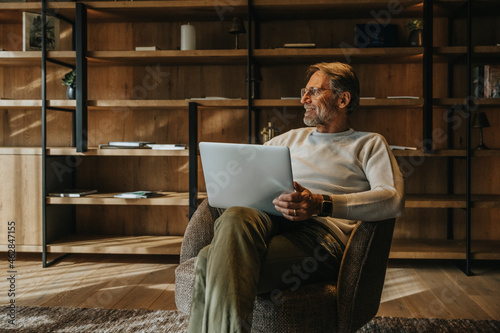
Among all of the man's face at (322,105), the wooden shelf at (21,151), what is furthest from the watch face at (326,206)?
the wooden shelf at (21,151)

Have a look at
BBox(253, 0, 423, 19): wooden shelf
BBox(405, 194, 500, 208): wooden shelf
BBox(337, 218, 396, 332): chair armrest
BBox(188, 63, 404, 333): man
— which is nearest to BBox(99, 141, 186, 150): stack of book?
BBox(253, 0, 423, 19): wooden shelf

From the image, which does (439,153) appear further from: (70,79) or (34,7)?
(34,7)

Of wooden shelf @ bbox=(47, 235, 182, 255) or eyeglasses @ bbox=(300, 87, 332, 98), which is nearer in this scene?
eyeglasses @ bbox=(300, 87, 332, 98)

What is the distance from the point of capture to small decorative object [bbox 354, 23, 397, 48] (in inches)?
116

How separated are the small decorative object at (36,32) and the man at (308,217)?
1944 mm

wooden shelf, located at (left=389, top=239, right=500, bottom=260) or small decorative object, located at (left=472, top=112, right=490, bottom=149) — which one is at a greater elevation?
small decorative object, located at (left=472, top=112, right=490, bottom=149)

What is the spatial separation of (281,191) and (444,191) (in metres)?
2.20

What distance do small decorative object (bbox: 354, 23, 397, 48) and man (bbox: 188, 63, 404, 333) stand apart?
1153 millimetres

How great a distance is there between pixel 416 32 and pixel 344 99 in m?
1.30

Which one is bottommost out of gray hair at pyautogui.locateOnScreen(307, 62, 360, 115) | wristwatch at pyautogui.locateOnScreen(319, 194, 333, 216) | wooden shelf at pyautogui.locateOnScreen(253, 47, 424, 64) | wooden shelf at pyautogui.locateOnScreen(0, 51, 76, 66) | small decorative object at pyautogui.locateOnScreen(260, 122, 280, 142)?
wristwatch at pyautogui.locateOnScreen(319, 194, 333, 216)

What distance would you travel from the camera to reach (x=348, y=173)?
1748mm

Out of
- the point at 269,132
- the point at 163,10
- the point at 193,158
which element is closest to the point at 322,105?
the point at 269,132

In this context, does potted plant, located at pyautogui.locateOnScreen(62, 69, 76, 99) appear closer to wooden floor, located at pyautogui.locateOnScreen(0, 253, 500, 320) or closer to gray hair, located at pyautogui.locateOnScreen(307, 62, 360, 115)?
wooden floor, located at pyautogui.locateOnScreen(0, 253, 500, 320)

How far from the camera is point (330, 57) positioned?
3027 millimetres
